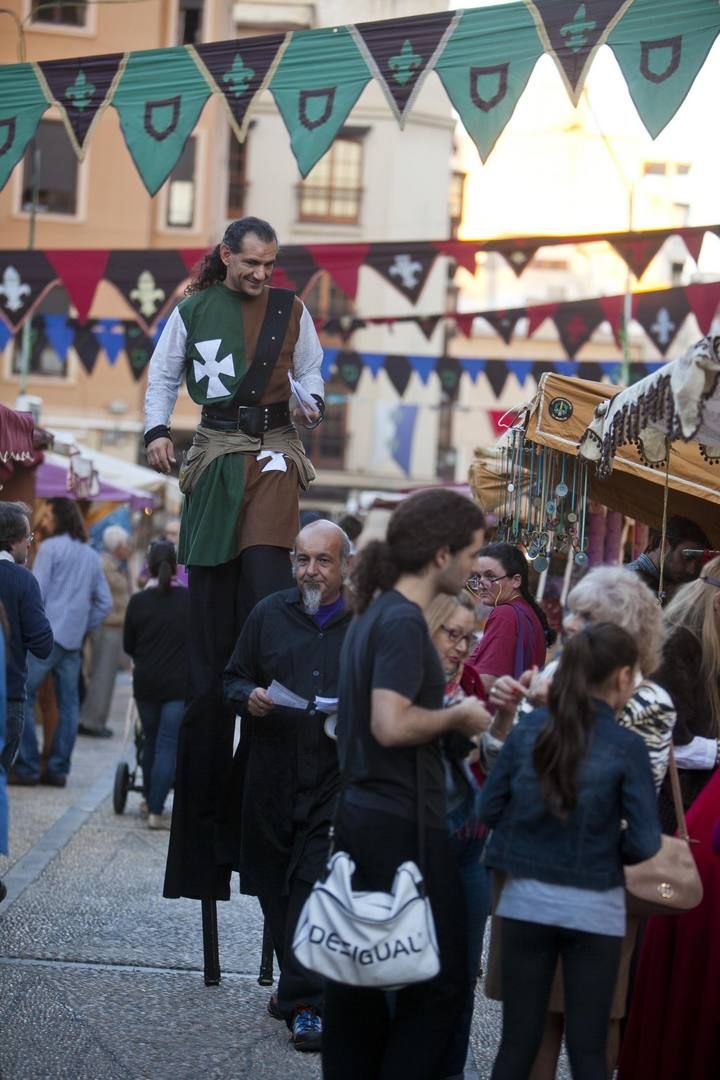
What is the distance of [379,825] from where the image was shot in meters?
4.68

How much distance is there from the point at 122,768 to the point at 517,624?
510 centimetres

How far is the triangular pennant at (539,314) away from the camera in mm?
17938

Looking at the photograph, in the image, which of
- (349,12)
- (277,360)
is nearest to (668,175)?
(349,12)

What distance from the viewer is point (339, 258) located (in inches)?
591

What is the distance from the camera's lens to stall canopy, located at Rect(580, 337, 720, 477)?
4.98 metres

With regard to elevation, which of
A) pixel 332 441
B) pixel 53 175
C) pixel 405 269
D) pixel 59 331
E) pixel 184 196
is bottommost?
pixel 332 441

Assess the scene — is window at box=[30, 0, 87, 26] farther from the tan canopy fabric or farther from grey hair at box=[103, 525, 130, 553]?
the tan canopy fabric

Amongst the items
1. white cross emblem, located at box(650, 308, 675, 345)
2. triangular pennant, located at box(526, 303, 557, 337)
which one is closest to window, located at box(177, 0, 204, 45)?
triangular pennant, located at box(526, 303, 557, 337)

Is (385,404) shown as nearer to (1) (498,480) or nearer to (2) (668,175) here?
(2) (668,175)

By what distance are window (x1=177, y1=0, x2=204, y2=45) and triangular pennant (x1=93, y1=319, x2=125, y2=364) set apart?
2038 centimetres

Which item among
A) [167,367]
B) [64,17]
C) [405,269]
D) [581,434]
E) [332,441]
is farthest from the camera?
[332,441]

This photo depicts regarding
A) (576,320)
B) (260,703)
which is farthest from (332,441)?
(260,703)

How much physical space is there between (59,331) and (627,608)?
17.1 metres

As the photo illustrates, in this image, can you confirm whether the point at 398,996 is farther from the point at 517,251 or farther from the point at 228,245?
the point at 517,251
